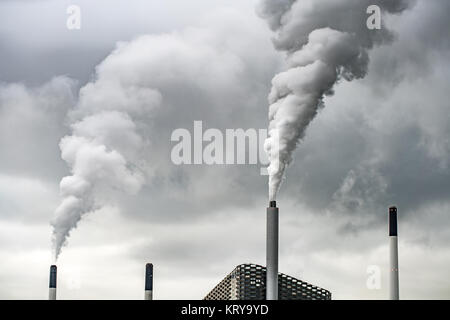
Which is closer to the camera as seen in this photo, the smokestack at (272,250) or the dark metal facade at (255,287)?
the smokestack at (272,250)

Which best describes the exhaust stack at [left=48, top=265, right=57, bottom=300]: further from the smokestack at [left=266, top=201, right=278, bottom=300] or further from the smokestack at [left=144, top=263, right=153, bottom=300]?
the smokestack at [left=266, top=201, right=278, bottom=300]

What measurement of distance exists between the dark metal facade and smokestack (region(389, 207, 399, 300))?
18.3 m

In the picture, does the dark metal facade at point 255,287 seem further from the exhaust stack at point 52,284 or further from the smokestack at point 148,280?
the exhaust stack at point 52,284

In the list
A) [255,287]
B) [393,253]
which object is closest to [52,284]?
[255,287]

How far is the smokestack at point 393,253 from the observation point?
5603 cm

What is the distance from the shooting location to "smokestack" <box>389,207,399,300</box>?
5603 centimetres

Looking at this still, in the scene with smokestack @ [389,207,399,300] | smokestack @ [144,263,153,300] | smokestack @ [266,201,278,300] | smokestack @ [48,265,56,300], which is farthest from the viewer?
smokestack @ [48,265,56,300]

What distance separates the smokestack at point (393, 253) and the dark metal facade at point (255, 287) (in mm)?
18308

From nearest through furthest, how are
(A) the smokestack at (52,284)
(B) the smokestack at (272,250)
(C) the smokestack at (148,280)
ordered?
(B) the smokestack at (272,250), (C) the smokestack at (148,280), (A) the smokestack at (52,284)

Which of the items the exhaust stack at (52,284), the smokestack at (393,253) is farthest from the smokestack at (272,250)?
the exhaust stack at (52,284)

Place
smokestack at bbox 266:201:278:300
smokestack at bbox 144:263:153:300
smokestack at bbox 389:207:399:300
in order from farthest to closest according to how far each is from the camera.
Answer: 1. smokestack at bbox 144:263:153:300
2. smokestack at bbox 389:207:399:300
3. smokestack at bbox 266:201:278:300

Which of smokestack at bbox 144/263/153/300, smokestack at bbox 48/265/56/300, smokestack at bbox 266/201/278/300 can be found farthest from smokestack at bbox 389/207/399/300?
smokestack at bbox 48/265/56/300

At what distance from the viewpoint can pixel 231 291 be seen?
7569cm
